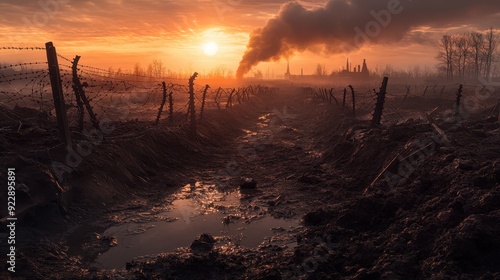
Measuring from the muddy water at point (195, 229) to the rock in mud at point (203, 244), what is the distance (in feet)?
0.55

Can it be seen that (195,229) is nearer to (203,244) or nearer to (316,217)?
(203,244)

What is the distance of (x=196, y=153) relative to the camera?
12805mm

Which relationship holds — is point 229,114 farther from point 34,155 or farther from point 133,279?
point 133,279

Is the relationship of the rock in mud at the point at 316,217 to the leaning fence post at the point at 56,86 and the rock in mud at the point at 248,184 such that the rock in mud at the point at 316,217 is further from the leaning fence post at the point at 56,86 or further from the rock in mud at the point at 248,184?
the leaning fence post at the point at 56,86

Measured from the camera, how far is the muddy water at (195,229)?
6004 mm

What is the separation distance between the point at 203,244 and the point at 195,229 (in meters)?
1.00

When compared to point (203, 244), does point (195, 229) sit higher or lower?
lower

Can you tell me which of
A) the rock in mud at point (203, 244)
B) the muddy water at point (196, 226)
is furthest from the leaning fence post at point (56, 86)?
the rock in mud at point (203, 244)

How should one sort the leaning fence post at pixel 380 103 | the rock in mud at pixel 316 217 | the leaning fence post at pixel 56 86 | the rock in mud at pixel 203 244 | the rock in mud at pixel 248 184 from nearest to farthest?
the rock in mud at pixel 203 244 → the rock in mud at pixel 316 217 → the leaning fence post at pixel 56 86 → the rock in mud at pixel 248 184 → the leaning fence post at pixel 380 103

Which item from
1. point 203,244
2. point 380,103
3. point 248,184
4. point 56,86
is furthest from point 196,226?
point 380,103

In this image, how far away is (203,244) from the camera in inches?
234

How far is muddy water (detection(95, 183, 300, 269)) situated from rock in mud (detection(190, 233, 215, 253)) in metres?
0.17

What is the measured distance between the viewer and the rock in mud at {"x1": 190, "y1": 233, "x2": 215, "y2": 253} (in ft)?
19.3

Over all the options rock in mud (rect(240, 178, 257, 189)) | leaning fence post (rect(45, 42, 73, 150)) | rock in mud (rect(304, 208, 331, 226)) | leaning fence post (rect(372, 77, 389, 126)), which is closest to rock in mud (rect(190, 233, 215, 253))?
rock in mud (rect(304, 208, 331, 226))
